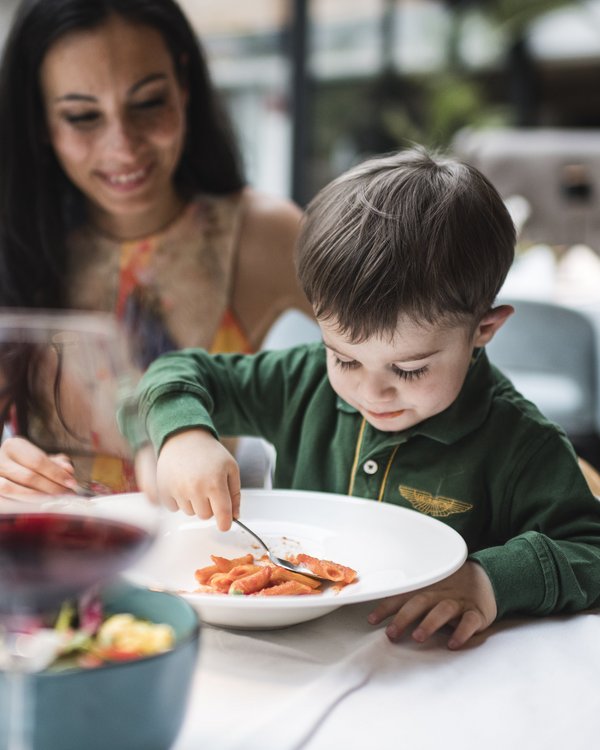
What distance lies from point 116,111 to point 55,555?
1283 mm

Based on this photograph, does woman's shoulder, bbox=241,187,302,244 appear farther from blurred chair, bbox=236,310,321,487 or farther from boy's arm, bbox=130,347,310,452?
boy's arm, bbox=130,347,310,452

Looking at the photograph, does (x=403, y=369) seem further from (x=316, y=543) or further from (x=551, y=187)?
(x=551, y=187)

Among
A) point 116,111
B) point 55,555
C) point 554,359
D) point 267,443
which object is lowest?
point 554,359

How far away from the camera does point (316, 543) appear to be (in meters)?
0.96

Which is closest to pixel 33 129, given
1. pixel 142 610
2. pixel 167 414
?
pixel 167 414

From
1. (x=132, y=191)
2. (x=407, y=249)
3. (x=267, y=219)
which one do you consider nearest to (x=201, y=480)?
(x=407, y=249)

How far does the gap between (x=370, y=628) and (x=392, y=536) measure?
0.14 meters

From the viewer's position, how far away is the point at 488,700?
68 centimetres

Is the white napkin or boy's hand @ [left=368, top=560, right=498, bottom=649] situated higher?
the white napkin

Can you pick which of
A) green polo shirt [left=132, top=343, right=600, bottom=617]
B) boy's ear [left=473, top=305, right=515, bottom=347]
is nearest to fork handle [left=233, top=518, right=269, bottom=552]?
green polo shirt [left=132, top=343, right=600, bottom=617]

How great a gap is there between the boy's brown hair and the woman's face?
71 cm

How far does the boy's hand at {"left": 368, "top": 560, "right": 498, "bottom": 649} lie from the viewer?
2.56 ft

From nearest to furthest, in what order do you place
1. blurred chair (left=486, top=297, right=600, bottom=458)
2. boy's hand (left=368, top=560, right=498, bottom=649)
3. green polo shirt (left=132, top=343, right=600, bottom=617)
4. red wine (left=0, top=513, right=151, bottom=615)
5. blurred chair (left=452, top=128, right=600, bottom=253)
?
red wine (left=0, top=513, right=151, bottom=615)
boy's hand (left=368, top=560, right=498, bottom=649)
green polo shirt (left=132, top=343, right=600, bottom=617)
blurred chair (left=486, top=297, right=600, bottom=458)
blurred chair (left=452, top=128, right=600, bottom=253)

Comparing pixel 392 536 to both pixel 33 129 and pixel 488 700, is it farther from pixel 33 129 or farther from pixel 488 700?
pixel 33 129
